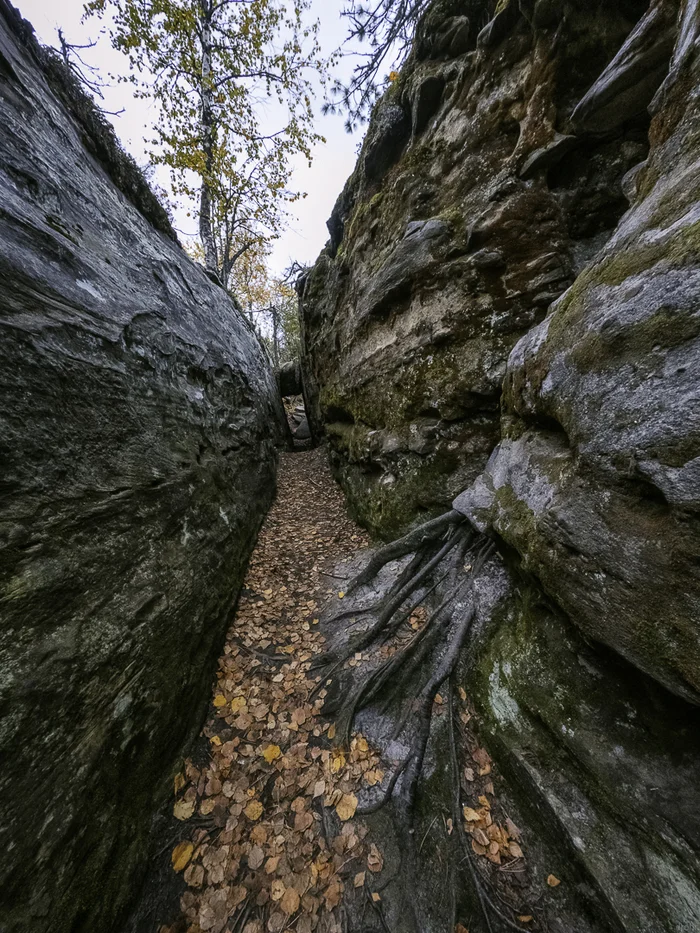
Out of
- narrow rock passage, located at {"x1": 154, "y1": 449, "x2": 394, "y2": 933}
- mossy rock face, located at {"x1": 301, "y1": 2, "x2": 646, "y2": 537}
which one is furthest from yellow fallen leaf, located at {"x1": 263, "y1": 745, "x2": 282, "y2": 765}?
mossy rock face, located at {"x1": 301, "y1": 2, "x2": 646, "y2": 537}

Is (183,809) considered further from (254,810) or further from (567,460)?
(567,460)

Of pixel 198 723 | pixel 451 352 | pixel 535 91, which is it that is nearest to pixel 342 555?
pixel 198 723

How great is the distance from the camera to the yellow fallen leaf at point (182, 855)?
264cm

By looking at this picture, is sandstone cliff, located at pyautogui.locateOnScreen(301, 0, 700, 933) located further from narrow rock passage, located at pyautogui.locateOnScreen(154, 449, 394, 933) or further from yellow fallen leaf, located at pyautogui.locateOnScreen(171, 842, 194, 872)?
yellow fallen leaf, located at pyautogui.locateOnScreen(171, 842, 194, 872)

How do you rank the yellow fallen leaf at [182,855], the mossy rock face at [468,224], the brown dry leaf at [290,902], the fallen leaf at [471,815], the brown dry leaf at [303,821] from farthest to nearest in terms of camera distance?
the mossy rock face at [468,224] < the brown dry leaf at [303,821] < the fallen leaf at [471,815] < the yellow fallen leaf at [182,855] < the brown dry leaf at [290,902]

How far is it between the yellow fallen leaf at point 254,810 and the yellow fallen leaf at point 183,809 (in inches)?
18.9

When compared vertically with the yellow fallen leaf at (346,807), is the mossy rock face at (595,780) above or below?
above

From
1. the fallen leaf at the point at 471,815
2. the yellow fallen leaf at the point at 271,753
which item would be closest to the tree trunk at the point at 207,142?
the yellow fallen leaf at the point at 271,753

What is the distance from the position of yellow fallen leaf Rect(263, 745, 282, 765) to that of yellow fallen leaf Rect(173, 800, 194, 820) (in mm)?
693

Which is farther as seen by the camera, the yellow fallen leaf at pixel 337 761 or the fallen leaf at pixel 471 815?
the yellow fallen leaf at pixel 337 761

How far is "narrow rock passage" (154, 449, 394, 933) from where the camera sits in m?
2.49

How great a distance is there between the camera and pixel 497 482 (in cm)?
398

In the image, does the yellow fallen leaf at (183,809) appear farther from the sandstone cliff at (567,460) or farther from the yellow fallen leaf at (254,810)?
the sandstone cliff at (567,460)

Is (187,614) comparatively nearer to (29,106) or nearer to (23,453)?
(23,453)
